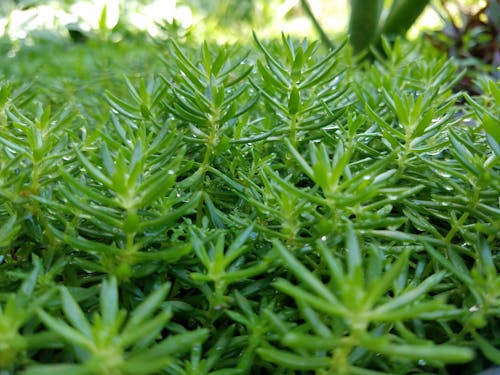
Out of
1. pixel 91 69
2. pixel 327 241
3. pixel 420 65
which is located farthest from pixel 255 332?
pixel 91 69

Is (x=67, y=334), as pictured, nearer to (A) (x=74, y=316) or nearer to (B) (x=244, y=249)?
(A) (x=74, y=316)

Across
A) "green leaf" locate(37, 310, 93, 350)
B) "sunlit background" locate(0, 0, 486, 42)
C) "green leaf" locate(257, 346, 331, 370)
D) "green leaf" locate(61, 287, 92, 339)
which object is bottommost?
"green leaf" locate(257, 346, 331, 370)

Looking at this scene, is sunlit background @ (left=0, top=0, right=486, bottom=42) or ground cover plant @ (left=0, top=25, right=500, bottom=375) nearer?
ground cover plant @ (left=0, top=25, right=500, bottom=375)

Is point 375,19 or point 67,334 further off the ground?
point 375,19

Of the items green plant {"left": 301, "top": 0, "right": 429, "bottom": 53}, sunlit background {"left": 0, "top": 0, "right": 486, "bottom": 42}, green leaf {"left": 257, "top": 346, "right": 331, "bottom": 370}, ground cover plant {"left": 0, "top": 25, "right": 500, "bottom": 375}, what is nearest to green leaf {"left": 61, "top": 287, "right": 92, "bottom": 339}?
ground cover plant {"left": 0, "top": 25, "right": 500, "bottom": 375}

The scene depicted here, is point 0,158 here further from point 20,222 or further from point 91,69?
point 91,69

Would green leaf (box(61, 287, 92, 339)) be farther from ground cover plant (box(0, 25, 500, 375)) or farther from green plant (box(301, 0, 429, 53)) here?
green plant (box(301, 0, 429, 53))

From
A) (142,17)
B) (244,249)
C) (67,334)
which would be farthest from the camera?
(142,17)

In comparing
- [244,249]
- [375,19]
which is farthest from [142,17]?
[244,249]
